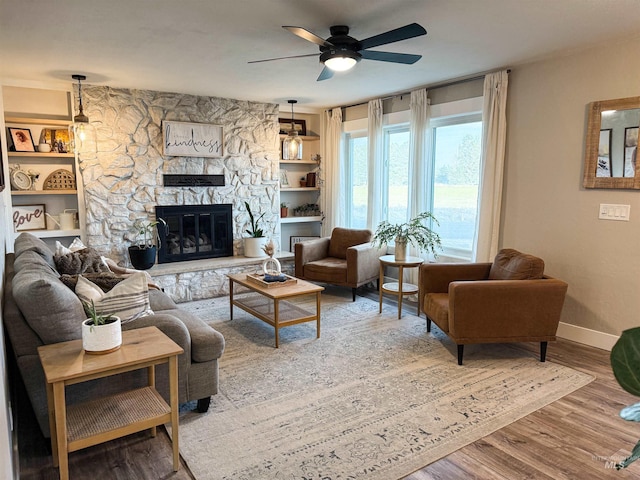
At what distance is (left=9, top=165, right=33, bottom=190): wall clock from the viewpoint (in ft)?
14.6

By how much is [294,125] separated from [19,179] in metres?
3.43

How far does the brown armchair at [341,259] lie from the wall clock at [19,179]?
2.98 meters

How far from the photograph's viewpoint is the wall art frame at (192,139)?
5168 mm

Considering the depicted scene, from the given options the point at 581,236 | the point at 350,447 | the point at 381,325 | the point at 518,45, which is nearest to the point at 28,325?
the point at 350,447

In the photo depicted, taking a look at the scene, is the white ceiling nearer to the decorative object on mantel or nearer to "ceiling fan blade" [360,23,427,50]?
"ceiling fan blade" [360,23,427,50]

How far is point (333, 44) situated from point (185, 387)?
2.37 m

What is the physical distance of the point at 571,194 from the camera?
3.72 metres

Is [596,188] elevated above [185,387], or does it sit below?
above

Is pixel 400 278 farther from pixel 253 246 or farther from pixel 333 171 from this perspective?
pixel 333 171

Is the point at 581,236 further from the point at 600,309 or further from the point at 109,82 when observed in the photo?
the point at 109,82

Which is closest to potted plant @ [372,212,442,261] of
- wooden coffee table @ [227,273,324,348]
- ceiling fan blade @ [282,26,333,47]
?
wooden coffee table @ [227,273,324,348]

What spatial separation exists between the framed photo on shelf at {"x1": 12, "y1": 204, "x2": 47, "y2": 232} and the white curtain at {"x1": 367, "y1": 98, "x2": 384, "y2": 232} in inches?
151

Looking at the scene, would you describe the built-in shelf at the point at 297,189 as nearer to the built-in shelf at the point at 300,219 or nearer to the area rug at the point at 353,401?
the built-in shelf at the point at 300,219

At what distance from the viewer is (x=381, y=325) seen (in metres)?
4.23
